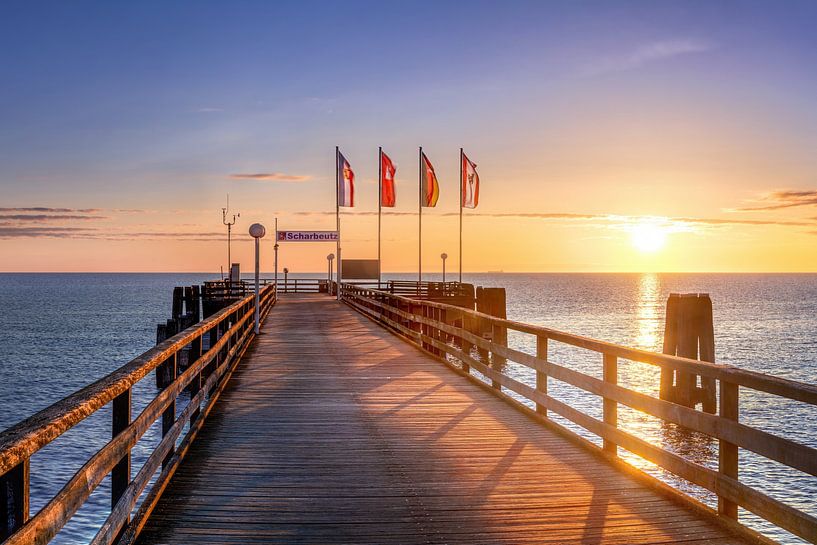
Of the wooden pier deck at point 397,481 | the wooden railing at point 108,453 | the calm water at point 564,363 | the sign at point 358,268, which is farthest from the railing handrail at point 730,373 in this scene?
the sign at point 358,268

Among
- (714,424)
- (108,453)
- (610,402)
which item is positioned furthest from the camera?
(610,402)

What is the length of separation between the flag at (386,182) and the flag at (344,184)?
4.48 ft

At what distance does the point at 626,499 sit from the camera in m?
5.69

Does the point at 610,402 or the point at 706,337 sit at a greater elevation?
the point at 610,402

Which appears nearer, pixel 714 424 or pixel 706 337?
pixel 714 424

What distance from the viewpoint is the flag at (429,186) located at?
35.0 meters

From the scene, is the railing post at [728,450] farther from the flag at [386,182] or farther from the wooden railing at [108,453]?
the flag at [386,182]

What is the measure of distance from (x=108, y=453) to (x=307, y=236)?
27967 millimetres

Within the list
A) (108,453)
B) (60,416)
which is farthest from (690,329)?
(60,416)

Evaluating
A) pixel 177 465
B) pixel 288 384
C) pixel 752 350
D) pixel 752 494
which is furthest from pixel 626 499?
pixel 752 350

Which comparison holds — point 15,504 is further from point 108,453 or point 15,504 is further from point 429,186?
point 429,186

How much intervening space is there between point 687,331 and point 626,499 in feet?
59.8

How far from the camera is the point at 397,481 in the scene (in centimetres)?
615

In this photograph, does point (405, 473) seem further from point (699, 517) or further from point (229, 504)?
point (699, 517)
